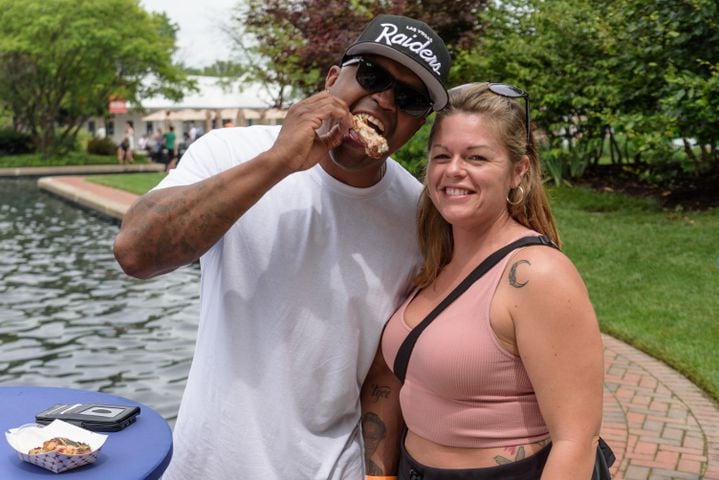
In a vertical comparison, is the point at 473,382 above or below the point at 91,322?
above

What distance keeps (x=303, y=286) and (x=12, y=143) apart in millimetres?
42198

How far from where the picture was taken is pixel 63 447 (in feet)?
6.81

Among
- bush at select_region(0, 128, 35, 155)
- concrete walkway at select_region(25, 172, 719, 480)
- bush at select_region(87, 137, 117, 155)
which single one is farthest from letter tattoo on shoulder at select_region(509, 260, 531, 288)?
bush at select_region(0, 128, 35, 155)

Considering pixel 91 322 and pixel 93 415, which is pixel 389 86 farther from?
pixel 91 322

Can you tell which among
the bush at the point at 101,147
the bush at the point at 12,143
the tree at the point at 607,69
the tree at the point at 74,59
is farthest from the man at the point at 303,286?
the bush at the point at 12,143

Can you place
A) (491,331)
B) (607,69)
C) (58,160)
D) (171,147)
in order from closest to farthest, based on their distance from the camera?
(491,331)
(607,69)
(171,147)
(58,160)

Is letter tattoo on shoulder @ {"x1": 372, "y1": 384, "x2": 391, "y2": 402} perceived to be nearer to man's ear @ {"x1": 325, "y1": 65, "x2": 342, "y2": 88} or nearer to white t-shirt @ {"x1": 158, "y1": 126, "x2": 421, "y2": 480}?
white t-shirt @ {"x1": 158, "y1": 126, "x2": 421, "y2": 480}

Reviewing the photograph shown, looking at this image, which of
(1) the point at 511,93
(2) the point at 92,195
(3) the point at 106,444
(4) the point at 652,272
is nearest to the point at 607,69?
(4) the point at 652,272

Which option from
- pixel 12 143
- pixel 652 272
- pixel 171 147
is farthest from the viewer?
pixel 12 143

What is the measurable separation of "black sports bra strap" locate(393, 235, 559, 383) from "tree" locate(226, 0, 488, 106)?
12.2 metres

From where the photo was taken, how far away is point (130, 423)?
95.2 inches

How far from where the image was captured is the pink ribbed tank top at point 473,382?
6.65 ft

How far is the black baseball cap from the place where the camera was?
7.23 ft

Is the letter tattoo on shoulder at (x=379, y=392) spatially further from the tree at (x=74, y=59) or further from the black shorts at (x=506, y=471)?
the tree at (x=74, y=59)
